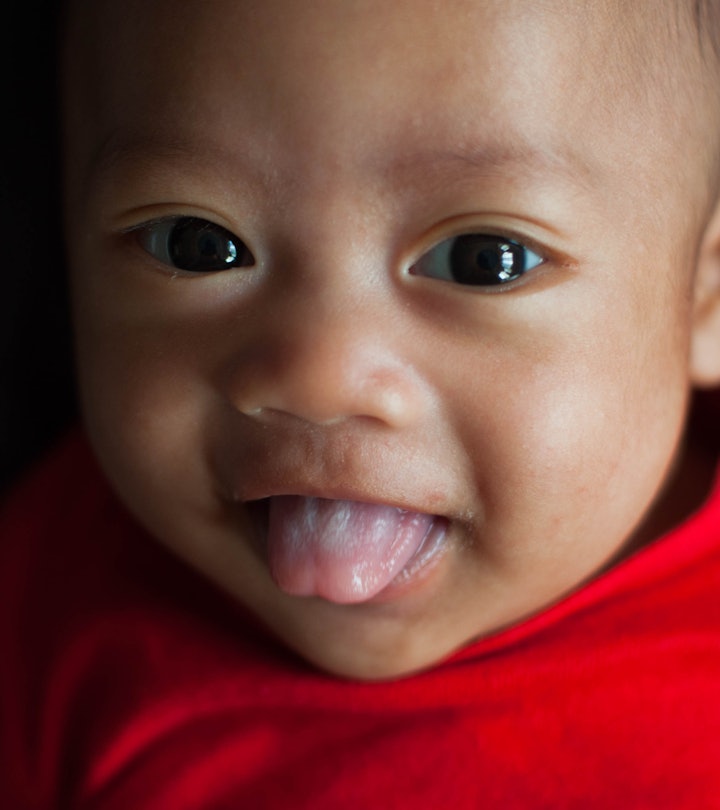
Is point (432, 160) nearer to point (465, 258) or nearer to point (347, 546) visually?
point (465, 258)

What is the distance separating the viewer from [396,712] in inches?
42.5

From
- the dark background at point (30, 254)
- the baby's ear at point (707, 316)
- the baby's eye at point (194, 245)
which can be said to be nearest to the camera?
the baby's eye at point (194, 245)

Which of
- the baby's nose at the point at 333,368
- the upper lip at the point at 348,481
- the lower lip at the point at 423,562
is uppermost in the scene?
the baby's nose at the point at 333,368

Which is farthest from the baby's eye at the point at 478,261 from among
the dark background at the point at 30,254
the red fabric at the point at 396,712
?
the dark background at the point at 30,254

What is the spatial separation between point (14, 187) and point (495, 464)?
2.25 feet

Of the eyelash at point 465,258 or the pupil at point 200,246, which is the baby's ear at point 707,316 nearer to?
the eyelash at point 465,258

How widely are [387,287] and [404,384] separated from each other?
0.08 m

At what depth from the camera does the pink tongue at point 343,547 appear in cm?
97

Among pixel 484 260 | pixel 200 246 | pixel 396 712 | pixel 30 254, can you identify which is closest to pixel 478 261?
pixel 484 260

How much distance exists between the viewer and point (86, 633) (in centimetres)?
123

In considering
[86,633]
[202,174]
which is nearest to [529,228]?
[202,174]

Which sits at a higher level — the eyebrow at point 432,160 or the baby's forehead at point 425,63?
the baby's forehead at point 425,63

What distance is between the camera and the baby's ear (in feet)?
3.53

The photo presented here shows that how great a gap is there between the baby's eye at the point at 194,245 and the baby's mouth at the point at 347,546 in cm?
20
